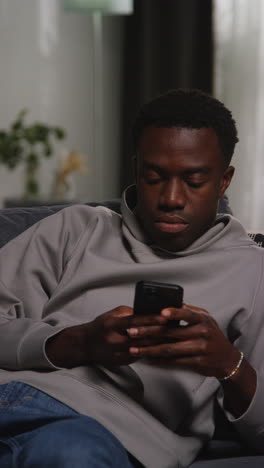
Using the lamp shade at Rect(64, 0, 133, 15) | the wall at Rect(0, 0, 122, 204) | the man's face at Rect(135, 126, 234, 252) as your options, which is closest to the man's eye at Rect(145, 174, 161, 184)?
the man's face at Rect(135, 126, 234, 252)

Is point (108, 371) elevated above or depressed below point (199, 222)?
below

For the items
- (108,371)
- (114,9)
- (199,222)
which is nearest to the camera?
(108,371)

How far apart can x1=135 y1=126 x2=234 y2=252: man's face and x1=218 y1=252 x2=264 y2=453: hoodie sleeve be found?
0.17 m

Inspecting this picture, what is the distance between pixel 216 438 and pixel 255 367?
0.18 m

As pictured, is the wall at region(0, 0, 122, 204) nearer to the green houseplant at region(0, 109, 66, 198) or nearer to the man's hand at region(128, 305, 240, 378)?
the green houseplant at region(0, 109, 66, 198)

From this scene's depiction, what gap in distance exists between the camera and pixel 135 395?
1246 millimetres

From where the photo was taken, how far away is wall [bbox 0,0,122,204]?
4.64 meters

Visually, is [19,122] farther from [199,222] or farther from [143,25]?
[199,222]

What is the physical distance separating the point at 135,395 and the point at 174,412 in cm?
7

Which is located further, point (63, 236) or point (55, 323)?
point (63, 236)

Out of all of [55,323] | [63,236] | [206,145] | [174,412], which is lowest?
[174,412]

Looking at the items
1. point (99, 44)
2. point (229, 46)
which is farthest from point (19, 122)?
point (229, 46)

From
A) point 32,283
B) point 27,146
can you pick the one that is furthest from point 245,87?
point 32,283

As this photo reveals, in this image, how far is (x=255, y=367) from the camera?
128cm
